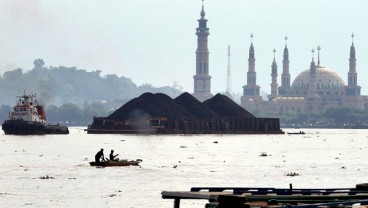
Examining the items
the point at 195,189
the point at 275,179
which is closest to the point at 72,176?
the point at 275,179

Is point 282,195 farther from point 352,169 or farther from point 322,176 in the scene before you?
point 352,169

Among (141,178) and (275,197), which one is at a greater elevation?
(141,178)

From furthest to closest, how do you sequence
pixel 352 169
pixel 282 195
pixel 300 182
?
pixel 352 169 < pixel 300 182 < pixel 282 195

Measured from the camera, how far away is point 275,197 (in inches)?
1529

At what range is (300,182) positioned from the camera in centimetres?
8200

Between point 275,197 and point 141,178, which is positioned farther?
point 141,178

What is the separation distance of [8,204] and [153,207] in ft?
25.9

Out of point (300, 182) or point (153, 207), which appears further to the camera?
point (300, 182)

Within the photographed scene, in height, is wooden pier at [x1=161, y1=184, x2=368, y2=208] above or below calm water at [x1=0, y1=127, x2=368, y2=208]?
below

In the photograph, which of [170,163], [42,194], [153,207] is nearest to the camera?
[153,207]

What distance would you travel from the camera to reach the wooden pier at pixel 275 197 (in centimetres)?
3444

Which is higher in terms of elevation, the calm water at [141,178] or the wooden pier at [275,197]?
the calm water at [141,178]

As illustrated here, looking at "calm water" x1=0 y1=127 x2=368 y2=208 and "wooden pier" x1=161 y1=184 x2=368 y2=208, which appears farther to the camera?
"calm water" x1=0 y1=127 x2=368 y2=208

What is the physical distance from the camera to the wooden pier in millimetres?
34441
